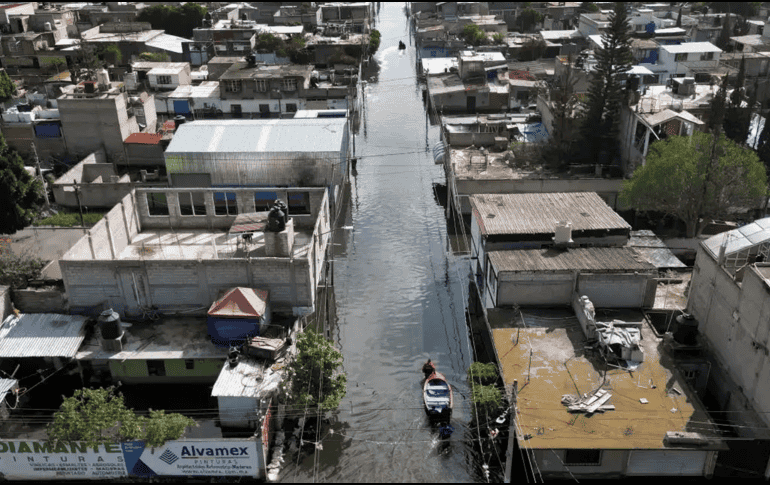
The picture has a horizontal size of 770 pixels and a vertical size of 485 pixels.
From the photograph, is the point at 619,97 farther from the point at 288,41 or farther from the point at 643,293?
the point at 288,41

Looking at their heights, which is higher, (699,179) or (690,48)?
(690,48)

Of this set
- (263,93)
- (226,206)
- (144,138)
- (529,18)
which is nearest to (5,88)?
(144,138)

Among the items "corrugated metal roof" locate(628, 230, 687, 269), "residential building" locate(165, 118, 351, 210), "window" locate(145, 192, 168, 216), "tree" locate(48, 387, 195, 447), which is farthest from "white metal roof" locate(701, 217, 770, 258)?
"window" locate(145, 192, 168, 216)

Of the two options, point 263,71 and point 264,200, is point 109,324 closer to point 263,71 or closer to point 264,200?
point 264,200

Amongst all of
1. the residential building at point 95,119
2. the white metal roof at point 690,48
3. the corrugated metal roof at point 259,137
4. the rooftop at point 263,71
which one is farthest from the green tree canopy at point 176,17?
the white metal roof at point 690,48

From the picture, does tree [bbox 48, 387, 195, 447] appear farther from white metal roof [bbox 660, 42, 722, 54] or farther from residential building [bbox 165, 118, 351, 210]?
white metal roof [bbox 660, 42, 722, 54]

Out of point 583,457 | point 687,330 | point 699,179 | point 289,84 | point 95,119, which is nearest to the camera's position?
point 583,457

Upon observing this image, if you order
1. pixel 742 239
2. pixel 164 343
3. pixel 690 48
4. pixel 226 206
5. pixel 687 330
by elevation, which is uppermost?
pixel 690 48

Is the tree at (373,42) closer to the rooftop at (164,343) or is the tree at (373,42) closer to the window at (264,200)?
the window at (264,200)

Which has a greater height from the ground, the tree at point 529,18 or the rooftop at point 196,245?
the tree at point 529,18
